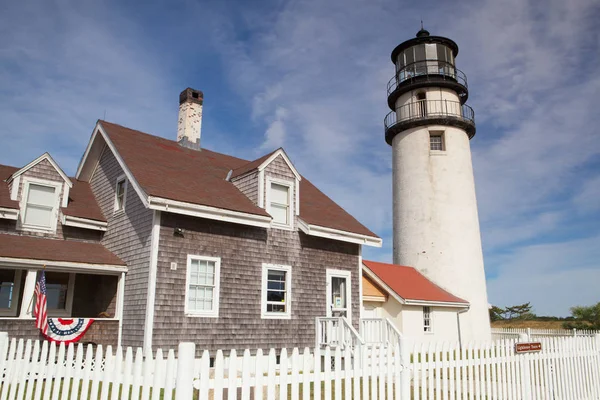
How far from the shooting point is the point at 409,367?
A: 7781mm

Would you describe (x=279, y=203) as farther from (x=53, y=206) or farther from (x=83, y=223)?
(x=53, y=206)

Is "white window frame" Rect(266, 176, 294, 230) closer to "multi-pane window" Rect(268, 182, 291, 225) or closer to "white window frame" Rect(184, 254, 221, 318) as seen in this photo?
"multi-pane window" Rect(268, 182, 291, 225)

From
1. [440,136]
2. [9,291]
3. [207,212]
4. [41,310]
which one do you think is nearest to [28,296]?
[41,310]

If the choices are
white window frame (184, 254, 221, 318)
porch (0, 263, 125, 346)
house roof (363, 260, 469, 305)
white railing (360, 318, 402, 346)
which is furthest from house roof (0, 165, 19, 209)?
house roof (363, 260, 469, 305)

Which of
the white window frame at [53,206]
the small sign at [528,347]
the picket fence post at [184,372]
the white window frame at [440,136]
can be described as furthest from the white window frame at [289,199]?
the white window frame at [440,136]

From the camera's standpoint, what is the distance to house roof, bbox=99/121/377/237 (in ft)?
47.0

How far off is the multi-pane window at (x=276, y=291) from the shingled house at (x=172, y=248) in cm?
4

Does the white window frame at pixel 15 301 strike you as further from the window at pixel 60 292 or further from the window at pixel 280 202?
the window at pixel 280 202

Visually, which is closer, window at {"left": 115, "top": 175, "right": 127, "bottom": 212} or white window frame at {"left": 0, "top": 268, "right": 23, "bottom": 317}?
white window frame at {"left": 0, "top": 268, "right": 23, "bottom": 317}

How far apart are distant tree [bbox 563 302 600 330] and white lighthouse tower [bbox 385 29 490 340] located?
47.9 ft

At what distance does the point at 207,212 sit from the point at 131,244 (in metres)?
2.46

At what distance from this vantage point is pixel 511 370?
945 cm

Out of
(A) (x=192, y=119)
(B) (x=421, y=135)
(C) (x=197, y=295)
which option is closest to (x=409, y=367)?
(C) (x=197, y=295)

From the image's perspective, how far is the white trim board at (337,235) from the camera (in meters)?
16.4
